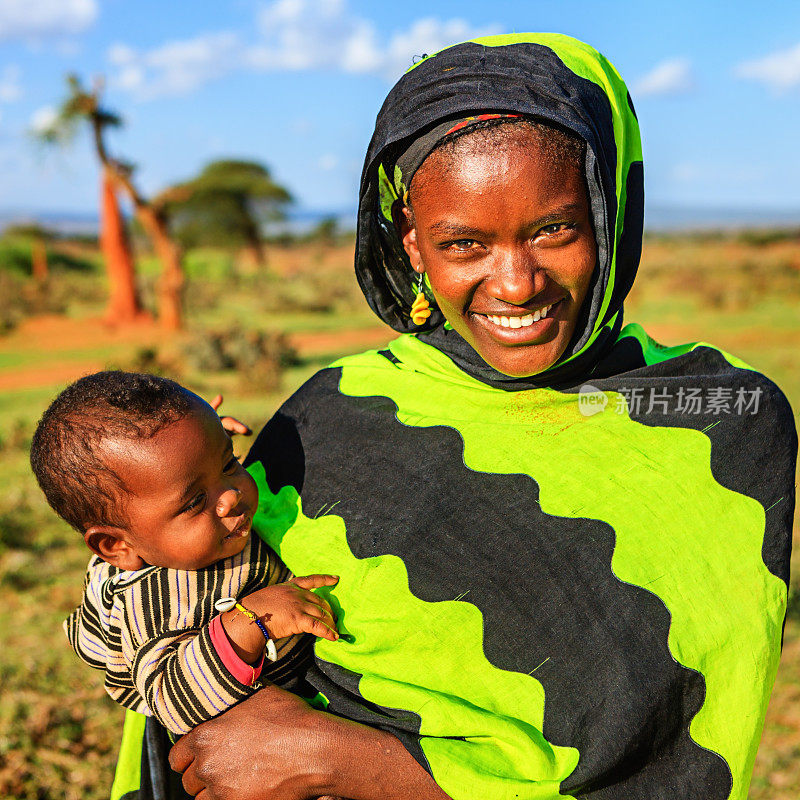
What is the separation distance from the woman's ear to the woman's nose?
35 cm

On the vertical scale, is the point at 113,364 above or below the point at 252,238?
below

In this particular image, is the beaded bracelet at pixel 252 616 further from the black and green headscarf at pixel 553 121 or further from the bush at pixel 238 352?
the bush at pixel 238 352

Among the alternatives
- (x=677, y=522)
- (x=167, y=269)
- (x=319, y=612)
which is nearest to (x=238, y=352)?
(x=167, y=269)

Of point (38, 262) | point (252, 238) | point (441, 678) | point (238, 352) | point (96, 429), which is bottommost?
point (238, 352)

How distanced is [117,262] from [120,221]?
91 cm

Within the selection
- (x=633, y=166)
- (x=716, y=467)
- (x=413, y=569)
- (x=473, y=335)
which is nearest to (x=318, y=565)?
(x=413, y=569)

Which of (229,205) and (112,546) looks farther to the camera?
(229,205)

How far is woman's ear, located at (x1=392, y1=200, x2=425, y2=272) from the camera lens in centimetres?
193

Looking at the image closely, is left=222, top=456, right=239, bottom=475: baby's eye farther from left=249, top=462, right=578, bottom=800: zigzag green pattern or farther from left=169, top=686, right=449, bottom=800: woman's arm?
left=169, top=686, right=449, bottom=800: woman's arm

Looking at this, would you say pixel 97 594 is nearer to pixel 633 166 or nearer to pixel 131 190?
pixel 633 166

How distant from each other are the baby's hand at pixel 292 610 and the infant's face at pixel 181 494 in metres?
0.15

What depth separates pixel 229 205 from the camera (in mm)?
31188

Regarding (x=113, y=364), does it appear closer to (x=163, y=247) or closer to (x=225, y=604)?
(x=225, y=604)

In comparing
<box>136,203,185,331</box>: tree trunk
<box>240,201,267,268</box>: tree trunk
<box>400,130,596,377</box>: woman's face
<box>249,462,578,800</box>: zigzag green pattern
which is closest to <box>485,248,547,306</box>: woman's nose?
<box>400,130,596,377</box>: woman's face
